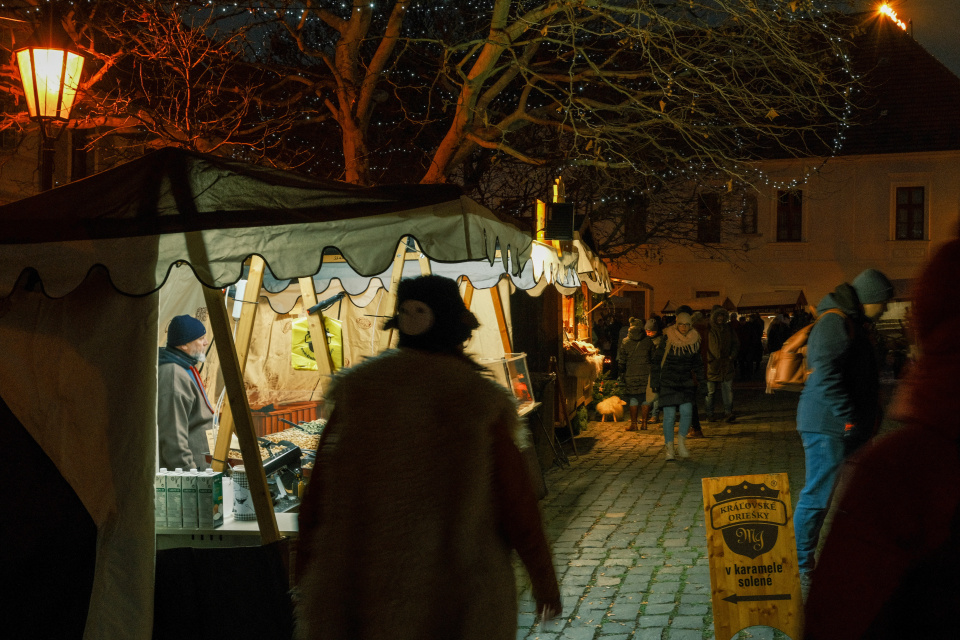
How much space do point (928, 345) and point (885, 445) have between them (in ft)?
A: 0.62

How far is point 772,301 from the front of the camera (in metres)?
32.7

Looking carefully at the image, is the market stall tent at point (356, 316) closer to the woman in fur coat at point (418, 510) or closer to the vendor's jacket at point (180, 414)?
the vendor's jacket at point (180, 414)

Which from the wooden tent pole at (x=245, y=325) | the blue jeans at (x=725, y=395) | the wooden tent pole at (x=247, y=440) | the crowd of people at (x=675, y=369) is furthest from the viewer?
the blue jeans at (x=725, y=395)

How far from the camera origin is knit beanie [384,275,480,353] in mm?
2809

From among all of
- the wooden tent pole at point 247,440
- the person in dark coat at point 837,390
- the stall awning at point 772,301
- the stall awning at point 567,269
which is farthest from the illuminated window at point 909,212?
the wooden tent pole at point 247,440

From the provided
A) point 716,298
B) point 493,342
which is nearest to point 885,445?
point 493,342

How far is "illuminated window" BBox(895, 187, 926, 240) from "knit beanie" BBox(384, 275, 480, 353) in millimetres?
34509

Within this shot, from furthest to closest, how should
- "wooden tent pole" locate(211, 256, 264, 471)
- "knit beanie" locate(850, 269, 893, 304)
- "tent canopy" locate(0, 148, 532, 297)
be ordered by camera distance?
"knit beanie" locate(850, 269, 893, 304), "wooden tent pole" locate(211, 256, 264, 471), "tent canopy" locate(0, 148, 532, 297)

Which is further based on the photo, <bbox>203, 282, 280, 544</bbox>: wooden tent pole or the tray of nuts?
the tray of nuts

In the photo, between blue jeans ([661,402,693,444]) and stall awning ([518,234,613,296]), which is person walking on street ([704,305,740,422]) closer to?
stall awning ([518,234,613,296])

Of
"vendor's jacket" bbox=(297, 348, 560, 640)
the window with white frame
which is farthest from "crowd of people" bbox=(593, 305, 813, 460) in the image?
the window with white frame

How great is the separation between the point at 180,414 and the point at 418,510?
3652 mm

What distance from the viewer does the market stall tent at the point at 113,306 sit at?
391 cm

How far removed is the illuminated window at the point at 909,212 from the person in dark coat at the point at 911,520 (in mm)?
35371
